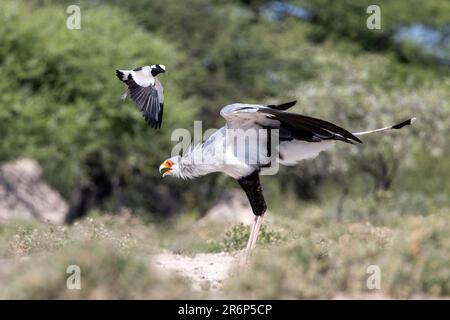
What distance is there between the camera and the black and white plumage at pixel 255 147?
9555 millimetres

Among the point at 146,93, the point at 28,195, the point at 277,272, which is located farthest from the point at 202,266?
the point at 28,195

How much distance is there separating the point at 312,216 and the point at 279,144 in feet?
31.2

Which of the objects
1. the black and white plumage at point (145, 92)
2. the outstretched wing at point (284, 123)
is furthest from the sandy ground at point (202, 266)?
the black and white plumage at point (145, 92)

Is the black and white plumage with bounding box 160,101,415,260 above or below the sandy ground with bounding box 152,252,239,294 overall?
above

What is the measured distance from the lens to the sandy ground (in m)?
8.71

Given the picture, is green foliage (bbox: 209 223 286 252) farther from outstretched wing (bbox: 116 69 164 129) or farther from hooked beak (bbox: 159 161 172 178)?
outstretched wing (bbox: 116 69 164 129)

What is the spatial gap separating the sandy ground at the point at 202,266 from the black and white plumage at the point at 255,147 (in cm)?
54

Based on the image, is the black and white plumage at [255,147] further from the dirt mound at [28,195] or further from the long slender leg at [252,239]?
the dirt mound at [28,195]

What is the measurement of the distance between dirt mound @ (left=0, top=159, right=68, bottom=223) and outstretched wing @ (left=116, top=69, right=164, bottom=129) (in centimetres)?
1302

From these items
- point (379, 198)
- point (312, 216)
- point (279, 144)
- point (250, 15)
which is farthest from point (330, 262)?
point (250, 15)

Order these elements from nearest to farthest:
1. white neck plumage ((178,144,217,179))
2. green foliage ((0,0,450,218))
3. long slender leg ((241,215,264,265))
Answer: long slender leg ((241,215,264,265)) < white neck plumage ((178,144,217,179)) < green foliage ((0,0,450,218))

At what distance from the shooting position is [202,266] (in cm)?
1018

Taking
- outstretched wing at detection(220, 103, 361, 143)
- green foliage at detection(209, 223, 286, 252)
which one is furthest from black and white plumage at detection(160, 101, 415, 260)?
green foliage at detection(209, 223, 286, 252)

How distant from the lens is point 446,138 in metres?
22.4
